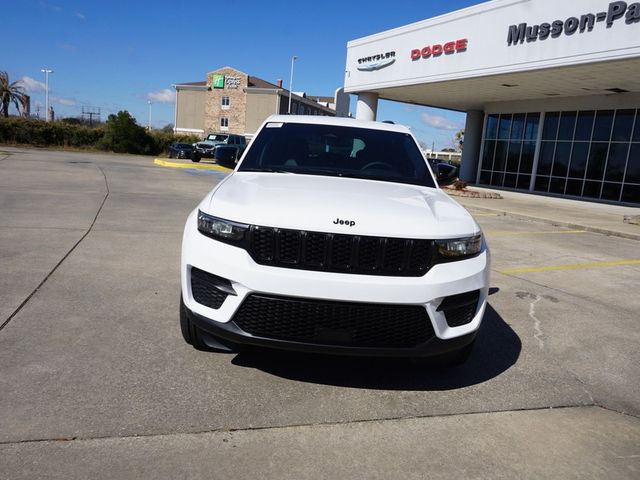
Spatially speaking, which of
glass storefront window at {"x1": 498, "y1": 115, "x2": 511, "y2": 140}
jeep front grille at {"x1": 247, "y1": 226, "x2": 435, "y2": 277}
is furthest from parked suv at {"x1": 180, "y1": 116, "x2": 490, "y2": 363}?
glass storefront window at {"x1": 498, "y1": 115, "x2": 511, "y2": 140}

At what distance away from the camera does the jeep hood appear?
294cm

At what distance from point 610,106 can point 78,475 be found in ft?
84.6

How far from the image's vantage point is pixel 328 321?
289cm

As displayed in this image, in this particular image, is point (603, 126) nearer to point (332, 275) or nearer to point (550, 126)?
point (550, 126)

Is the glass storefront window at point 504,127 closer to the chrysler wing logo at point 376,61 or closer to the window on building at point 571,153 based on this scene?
the window on building at point 571,153

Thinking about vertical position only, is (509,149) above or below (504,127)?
below

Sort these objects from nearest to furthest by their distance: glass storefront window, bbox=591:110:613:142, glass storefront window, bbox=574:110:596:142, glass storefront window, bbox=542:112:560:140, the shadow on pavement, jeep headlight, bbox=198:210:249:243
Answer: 1. jeep headlight, bbox=198:210:249:243
2. the shadow on pavement
3. glass storefront window, bbox=591:110:613:142
4. glass storefront window, bbox=574:110:596:142
5. glass storefront window, bbox=542:112:560:140

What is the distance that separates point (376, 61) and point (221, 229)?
2538cm

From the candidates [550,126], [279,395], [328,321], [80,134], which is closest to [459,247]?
[328,321]

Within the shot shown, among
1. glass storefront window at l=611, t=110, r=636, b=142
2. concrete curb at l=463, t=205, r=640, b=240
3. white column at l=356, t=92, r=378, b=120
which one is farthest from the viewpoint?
white column at l=356, t=92, r=378, b=120

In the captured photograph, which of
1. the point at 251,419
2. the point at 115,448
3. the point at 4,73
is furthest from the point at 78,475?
the point at 4,73

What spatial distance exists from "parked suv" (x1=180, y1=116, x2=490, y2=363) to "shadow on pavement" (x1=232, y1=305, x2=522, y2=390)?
1.14ft

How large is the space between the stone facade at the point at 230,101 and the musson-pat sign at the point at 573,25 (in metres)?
52.4

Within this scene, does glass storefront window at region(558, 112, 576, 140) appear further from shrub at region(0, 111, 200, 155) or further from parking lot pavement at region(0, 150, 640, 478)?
shrub at region(0, 111, 200, 155)
